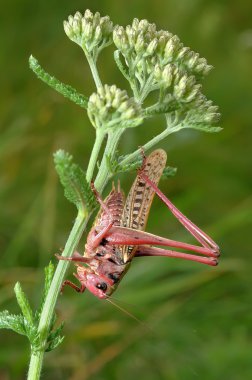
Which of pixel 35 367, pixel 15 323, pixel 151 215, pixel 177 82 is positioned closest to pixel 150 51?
pixel 177 82

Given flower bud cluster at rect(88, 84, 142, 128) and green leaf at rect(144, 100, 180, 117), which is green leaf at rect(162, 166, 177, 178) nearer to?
green leaf at rect(144, 100, 180, 117)

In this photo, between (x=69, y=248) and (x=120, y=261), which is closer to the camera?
(x=69, y=248)

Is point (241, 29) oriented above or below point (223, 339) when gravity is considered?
above

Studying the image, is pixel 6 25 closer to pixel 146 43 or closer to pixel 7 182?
pixel 7 182

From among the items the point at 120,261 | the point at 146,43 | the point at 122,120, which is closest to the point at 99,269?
the point at 120,261

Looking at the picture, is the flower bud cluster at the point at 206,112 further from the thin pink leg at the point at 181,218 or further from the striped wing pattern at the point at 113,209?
the striped wing pattern at the point at 113,209

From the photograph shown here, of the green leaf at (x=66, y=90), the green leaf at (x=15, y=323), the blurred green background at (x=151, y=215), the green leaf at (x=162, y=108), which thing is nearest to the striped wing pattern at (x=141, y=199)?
the green leaf at (x=162, y=108)

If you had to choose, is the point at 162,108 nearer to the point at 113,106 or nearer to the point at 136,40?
the point at 113,106
